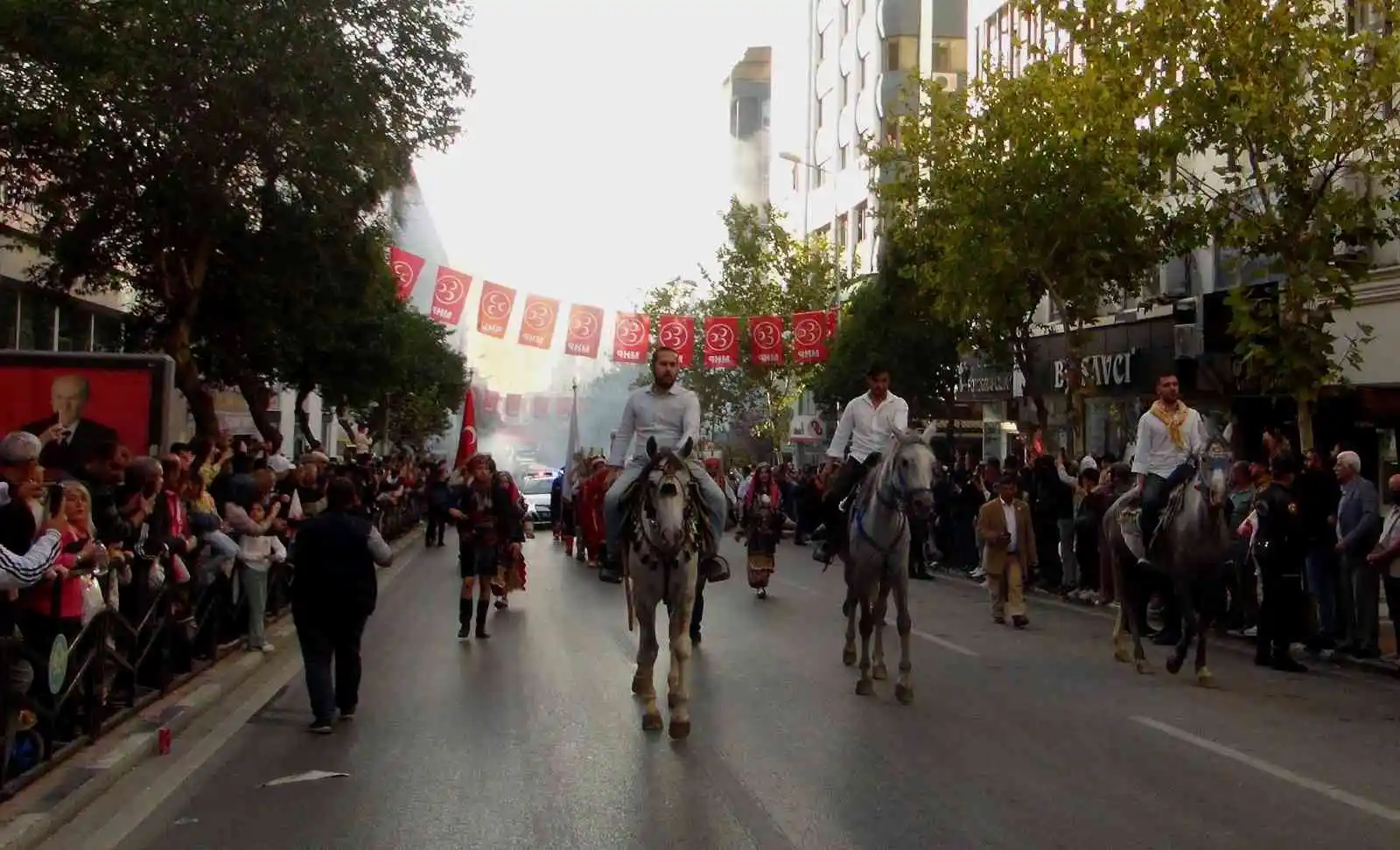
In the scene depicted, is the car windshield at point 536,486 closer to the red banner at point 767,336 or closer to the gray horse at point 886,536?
the red banner at point 767,336

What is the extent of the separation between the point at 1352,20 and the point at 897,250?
14.4 meters

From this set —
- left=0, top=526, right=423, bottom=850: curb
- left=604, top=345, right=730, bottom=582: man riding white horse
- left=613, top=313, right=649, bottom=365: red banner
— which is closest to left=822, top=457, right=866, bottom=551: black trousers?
left=604, top=345, right=730, bottom=582: man riding white horse

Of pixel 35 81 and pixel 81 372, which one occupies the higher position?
pixel 35 81

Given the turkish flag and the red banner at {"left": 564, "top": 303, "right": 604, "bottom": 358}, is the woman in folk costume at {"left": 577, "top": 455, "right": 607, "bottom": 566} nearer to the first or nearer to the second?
the turkish flag

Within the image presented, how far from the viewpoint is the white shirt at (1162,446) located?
47.5ft

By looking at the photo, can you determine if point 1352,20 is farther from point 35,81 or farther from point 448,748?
point 448,748

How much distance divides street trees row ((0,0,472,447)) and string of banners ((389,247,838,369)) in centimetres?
573

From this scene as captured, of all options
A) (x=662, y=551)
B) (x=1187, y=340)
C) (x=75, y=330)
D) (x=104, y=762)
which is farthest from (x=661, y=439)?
(x=75, y=330)

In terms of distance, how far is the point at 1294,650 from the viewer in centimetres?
1719

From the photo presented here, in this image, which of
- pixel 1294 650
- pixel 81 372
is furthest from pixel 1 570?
pixel 1294 650

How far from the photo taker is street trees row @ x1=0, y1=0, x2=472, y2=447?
2112 centimetres

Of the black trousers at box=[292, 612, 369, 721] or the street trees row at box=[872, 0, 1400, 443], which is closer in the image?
the black trousers at box=[292, 612, 369, 721]

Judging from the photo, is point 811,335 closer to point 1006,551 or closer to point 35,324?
point 35,324

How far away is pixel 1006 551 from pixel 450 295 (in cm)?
1658
